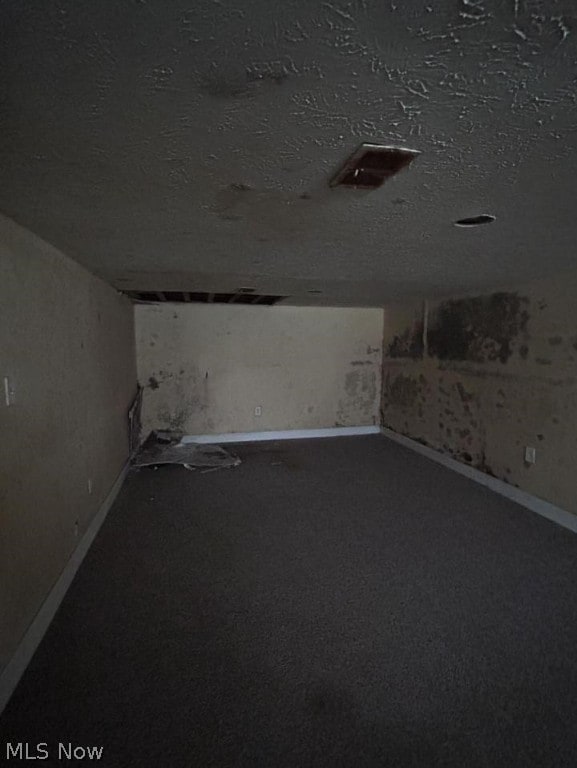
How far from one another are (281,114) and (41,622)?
2193 mm

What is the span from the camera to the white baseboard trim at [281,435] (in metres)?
4.94

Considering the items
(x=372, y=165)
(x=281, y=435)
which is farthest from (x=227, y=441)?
(x=372, y=165)

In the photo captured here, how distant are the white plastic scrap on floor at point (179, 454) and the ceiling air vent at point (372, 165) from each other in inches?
131

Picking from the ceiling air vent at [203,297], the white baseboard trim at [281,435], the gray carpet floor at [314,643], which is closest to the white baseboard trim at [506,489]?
the gray carpet floor at [314,643]

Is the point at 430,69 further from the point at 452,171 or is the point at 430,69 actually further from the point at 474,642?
the point at 474,642

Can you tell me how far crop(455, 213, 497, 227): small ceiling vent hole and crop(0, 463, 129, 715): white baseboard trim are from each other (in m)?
2.52

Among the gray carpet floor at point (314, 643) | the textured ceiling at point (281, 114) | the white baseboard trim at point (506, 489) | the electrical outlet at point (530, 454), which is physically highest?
the textured ceiling at point (281, 114)

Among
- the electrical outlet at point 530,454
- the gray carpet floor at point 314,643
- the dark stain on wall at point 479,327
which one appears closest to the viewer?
the gray carpet floor at point 314,643

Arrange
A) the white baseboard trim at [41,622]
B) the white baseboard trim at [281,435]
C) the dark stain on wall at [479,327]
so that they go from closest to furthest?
the white baseboard trim at [41,622] < the dark stain on wall at [479,327] < the white baseboard trim at [281,435]

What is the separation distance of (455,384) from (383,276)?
1686mm

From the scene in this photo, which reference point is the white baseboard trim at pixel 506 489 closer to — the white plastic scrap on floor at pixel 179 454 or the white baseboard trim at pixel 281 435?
the white baseboard trim at pixel 281 435

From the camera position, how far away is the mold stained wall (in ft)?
8.92

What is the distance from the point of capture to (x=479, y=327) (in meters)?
3.53

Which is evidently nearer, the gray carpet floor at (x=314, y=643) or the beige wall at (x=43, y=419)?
the gray carpet floor at (x=314, y=643)
